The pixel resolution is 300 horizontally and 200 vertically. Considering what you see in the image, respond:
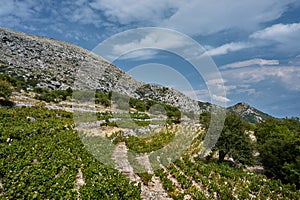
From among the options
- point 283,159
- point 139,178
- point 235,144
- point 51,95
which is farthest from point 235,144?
point 51,95

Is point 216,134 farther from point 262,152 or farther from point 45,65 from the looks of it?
point 45,65

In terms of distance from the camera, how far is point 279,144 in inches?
789

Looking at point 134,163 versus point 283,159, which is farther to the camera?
point 283,159

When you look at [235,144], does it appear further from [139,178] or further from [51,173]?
[51,173]

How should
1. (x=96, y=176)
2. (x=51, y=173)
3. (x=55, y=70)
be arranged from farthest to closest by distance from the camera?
(x=55, y=70)
(x=96, y=176)
(x=51, y=173)

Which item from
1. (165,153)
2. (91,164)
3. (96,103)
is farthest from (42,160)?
(96,103)

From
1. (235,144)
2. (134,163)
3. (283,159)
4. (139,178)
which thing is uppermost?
(235,144)

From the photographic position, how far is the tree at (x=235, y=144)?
19734 millimetres

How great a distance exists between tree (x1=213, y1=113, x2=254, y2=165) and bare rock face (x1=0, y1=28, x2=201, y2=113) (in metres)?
36.2

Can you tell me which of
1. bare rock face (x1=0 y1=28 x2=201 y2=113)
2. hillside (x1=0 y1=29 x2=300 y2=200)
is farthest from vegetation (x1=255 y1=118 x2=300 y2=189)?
bare rock face (x1=0 y1=28 x2=201 y2=113)

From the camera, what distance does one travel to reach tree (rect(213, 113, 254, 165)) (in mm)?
19734

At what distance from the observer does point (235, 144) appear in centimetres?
2014

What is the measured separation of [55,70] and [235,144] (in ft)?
252

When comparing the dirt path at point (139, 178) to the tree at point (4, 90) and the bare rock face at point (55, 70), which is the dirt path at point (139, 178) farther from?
the bare rock face at point (55, 70)
